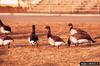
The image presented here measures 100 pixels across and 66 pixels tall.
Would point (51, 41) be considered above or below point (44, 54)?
above

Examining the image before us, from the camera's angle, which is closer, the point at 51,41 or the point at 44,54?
the point at 44,54

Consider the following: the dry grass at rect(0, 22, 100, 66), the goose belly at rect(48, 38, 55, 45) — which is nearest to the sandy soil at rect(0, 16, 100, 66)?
the dry grass at rect(0, 22, 100, 66)

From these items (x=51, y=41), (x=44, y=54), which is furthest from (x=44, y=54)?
(x=51, y=41)

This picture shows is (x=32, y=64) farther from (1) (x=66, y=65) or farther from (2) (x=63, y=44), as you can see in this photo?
(2) (x=63, y=44)

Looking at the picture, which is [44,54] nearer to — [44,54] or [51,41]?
[44,54]

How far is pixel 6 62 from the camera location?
14.6m

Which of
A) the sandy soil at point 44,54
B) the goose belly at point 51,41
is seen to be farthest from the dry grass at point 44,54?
the goose belly at point 51,41

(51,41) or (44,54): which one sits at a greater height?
(51,41)

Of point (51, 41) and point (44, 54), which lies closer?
point (44, 54)

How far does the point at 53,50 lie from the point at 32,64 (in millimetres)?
2423

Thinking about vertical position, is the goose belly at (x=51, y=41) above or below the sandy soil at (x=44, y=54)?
above

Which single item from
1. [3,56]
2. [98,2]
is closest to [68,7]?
[98,2]

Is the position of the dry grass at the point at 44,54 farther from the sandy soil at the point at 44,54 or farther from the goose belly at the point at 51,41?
the goose belly at the point at 51,41

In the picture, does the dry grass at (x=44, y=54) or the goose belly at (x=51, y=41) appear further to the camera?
the goose belly at (x=51, y=41)
